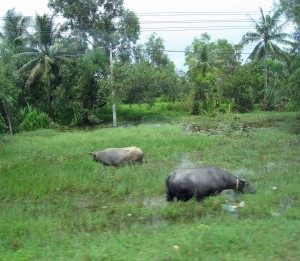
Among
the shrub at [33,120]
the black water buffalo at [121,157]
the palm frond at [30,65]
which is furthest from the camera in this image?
the palm frond at [30,65]

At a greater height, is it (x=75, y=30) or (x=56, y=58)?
(x=75, y=30)

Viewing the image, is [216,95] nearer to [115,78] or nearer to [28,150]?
[115,78]

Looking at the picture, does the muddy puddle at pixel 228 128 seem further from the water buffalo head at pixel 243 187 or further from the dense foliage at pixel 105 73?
the water buffalo head at pixel 243 187

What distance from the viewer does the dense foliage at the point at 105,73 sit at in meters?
27.6

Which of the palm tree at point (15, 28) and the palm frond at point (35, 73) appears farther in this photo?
the palm tree at point (15, 28)

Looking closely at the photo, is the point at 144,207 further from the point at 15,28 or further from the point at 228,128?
the point at 15,28

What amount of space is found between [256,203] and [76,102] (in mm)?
22290

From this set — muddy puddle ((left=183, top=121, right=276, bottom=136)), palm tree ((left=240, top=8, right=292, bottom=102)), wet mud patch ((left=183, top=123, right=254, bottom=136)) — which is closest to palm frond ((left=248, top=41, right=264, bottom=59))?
palm tree ((left=240, top=8, right=292, bottom=102))

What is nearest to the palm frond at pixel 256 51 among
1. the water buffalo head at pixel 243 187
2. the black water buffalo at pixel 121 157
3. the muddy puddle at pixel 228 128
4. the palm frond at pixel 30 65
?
the muddy puddle at pixel 228 128

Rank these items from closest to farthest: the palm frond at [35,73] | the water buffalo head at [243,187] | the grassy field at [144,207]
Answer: the grassy field at [144,207]
the water buffalo head at [243,187]
the palm frond at [35,73]

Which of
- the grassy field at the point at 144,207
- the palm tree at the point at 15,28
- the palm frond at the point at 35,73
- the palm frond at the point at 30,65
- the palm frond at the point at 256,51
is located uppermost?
the palm tree at the point at 15,28

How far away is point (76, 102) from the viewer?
28000 millimetres

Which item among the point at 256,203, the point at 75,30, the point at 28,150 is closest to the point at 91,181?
the point at 256,203

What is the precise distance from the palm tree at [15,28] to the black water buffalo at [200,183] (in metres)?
24.5
